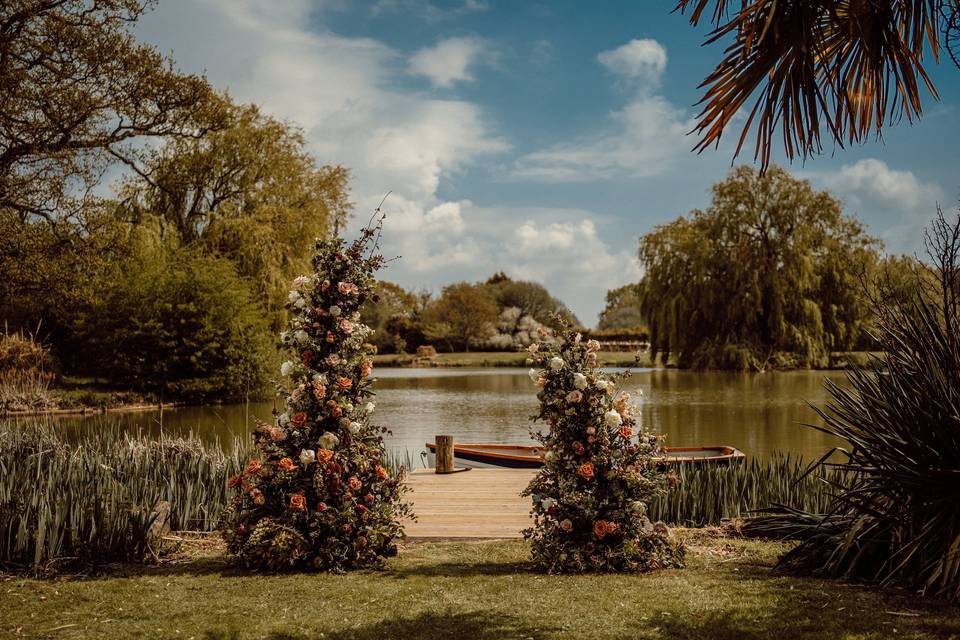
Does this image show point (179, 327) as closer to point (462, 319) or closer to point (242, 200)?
point (242, 200)

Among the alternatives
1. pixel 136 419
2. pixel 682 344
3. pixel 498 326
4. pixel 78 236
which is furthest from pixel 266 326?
pixel 498 326

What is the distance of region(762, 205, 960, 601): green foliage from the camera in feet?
16.2

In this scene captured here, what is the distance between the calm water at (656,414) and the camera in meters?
16.9

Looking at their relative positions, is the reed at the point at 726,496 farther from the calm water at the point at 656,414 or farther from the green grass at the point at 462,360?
the green grass at the point at 462,360

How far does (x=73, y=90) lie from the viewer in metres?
18.2

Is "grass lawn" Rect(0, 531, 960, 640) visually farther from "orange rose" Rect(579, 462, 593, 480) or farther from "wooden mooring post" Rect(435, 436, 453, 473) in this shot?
"wooden mooring post" Rect(435, 436, 453, 473)

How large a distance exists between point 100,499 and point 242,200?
26235 mm

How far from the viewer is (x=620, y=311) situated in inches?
3351

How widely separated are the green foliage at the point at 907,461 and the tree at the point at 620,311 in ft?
237

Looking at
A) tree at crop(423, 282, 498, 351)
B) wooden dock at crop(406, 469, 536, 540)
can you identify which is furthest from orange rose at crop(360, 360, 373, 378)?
tree at crop(423, 282, 498, 351)

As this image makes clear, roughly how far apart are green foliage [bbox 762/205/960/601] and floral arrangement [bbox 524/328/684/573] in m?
1.14

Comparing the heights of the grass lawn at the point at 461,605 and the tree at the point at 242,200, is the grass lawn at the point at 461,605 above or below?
below

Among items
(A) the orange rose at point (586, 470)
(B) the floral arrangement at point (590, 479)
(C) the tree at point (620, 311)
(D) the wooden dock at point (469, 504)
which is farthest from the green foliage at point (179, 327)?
(C) the tree at point (620, 311)

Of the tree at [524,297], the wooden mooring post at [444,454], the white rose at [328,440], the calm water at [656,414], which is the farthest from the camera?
the tree at [524,297]
